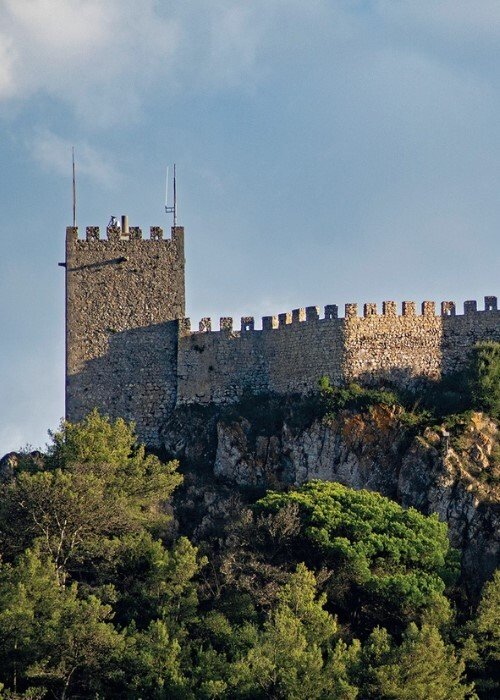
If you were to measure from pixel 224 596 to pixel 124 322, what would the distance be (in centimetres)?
1444

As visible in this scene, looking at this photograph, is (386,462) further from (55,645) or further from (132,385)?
(55,645)

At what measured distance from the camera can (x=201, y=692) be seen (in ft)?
220

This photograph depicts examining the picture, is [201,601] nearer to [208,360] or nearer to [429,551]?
[429,551]

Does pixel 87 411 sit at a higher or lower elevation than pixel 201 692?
higher

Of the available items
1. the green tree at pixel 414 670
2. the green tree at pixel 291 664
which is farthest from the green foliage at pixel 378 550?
the green tree at pixel 291 664

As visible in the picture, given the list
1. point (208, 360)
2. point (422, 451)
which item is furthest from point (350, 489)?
point (208, 360)

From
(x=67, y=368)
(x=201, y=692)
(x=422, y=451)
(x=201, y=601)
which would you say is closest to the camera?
(x=201, y=692)

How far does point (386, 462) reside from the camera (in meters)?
77.9

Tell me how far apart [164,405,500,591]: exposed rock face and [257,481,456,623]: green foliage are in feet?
7.27

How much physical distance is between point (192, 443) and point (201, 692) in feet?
49.3

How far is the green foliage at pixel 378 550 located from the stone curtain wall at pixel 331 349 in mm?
6752

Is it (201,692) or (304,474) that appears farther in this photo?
(304,474)

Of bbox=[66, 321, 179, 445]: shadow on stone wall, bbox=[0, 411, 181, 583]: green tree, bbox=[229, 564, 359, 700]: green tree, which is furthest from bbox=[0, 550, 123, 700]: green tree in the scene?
bbox=[66, 321, 179, 445]: shadow on stone wall

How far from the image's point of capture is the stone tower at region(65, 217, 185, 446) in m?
82.1
